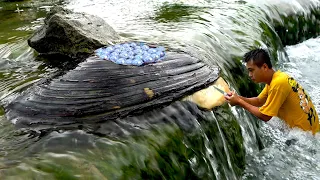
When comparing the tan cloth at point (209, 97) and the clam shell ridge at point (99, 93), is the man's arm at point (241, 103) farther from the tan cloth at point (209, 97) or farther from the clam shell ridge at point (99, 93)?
the clam shell ridge at point (99, 93)

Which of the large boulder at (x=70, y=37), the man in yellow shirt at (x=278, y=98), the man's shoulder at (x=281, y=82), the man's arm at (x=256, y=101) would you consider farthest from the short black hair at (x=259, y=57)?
the large boulder at (x=70, y=37)

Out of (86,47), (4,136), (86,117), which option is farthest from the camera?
(86,47)

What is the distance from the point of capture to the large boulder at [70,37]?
518 centimetres

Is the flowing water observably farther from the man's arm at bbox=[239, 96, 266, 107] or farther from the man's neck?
the man's neck

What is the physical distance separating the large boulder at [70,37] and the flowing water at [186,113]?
0.29 meters

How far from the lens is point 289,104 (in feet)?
16.0

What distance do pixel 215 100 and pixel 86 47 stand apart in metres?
1.95

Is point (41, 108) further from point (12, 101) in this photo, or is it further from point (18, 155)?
point (18, 155)

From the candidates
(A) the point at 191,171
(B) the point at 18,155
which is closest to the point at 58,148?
(B) the point at 18,155

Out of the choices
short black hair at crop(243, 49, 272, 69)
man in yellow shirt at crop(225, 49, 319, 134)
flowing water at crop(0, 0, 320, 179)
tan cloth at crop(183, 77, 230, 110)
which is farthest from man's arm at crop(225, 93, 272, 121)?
short black hair at crop(243, 49, 272, 69)

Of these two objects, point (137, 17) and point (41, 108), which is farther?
point (137, 17)

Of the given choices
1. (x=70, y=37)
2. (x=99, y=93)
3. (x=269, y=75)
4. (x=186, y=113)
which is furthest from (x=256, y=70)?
(x=70, y=37)

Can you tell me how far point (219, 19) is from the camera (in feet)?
28.5

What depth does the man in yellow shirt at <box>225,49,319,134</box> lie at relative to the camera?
15.4 ft
